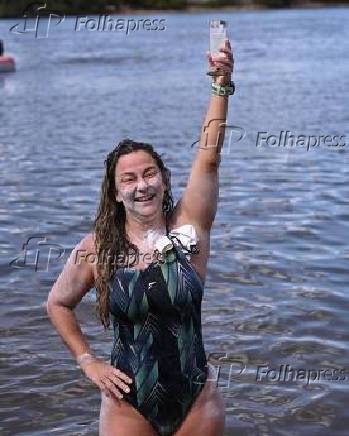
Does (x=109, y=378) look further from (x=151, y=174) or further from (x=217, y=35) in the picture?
(x=217, y=35)

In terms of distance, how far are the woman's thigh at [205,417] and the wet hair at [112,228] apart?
0.59 metres

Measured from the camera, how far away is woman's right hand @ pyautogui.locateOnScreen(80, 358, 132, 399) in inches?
172

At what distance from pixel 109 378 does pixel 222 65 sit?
1544 mm

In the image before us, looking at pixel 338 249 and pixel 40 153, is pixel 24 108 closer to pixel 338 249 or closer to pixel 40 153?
pixel 40 153

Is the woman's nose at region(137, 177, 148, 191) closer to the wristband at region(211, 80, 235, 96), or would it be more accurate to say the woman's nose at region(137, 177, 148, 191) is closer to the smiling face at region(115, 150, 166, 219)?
the smiling face at region(115, 150, 166, 219)

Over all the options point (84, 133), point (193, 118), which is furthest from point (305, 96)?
point (84, 133)

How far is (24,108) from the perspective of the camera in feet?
93.5

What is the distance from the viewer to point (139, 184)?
441cm

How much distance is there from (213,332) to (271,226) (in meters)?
4.08

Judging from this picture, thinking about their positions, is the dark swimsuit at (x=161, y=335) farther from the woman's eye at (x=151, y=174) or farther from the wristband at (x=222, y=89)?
the wristband at (x=222, y=89)

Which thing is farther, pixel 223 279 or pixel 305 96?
pixel 305 96

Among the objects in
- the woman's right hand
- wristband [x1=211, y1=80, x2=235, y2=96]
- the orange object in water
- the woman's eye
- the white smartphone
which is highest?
the orange object in water

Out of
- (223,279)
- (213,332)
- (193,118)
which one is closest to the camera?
(213,332)

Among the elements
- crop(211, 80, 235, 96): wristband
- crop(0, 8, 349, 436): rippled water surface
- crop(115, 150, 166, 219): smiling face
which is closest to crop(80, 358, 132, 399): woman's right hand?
crop(115, 150, 166, 219): smiling face
